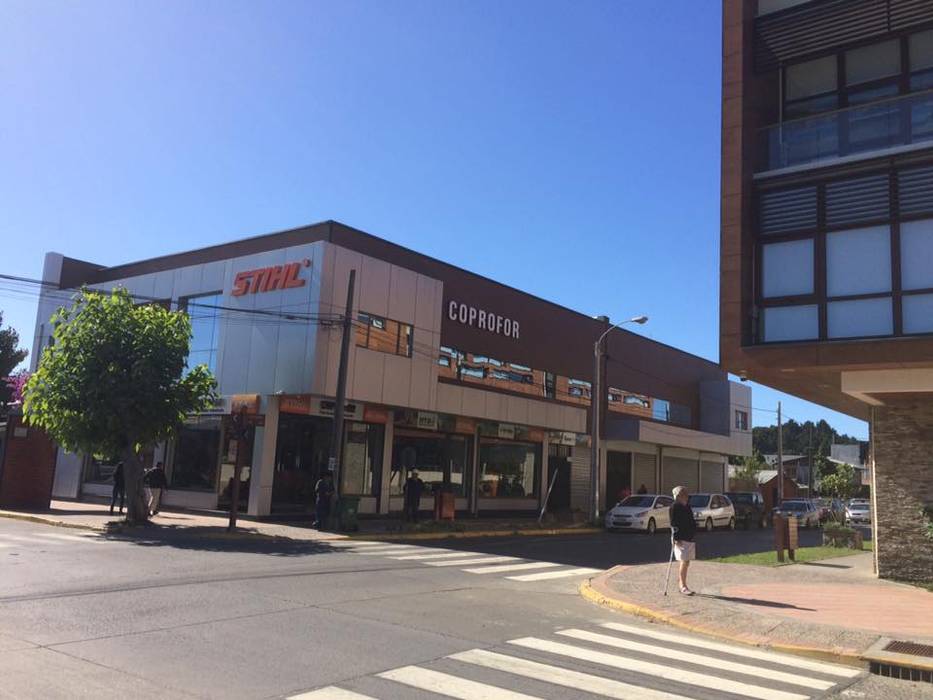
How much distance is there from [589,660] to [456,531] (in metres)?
16.1

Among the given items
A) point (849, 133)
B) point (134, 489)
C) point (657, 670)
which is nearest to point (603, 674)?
point (657, 670)

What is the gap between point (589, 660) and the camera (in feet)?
25.7

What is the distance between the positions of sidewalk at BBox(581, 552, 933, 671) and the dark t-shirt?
0.96 metres

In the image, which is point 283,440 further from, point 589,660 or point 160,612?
point 589,660

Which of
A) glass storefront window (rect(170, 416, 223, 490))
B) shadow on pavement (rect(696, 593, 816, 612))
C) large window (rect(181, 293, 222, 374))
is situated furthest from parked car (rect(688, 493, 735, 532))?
shadow on pavement (rect(696, 593, 816, 612))

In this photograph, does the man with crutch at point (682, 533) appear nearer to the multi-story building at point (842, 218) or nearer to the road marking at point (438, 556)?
the multi-story building at point (842, 218)

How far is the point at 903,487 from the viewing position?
613 inches

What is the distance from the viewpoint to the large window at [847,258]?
13883mm

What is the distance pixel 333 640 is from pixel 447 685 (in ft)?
6.54

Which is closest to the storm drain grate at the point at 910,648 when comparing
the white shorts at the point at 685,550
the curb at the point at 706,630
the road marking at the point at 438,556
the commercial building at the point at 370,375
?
the curb at the point at 706,630

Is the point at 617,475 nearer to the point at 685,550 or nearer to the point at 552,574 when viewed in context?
the point at 552,574

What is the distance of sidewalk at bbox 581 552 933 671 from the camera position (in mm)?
9195

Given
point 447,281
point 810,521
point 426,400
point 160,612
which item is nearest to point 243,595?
point 160,612

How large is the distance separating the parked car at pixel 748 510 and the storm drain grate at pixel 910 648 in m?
28.6
